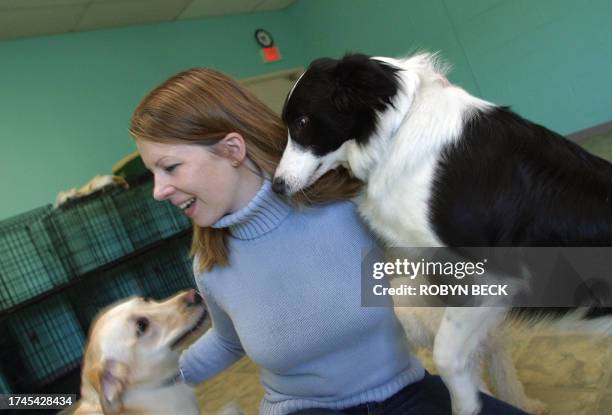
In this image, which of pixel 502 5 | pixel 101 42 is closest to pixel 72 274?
pixel 101 42

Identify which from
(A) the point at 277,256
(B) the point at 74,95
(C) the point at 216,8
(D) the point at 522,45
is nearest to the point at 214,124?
(A) the point at 277,256

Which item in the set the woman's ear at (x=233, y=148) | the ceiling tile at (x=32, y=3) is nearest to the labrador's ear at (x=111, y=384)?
the woman's ear at (x=233, y=148)

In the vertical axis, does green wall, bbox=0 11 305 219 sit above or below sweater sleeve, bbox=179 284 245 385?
above

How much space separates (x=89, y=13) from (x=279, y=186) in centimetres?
451

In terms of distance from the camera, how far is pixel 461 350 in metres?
1.25

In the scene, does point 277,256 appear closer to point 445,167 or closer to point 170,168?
point 170,168

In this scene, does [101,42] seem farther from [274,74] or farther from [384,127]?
[384,127]

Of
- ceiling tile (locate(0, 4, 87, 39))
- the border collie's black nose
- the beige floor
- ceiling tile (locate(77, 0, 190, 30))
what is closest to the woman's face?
the border collie's black nose

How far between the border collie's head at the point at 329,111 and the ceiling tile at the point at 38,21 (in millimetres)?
4068

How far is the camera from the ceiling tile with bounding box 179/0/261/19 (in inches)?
232

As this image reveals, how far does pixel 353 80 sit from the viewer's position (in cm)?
125

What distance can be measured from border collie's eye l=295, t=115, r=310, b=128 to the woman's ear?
0.15 meters

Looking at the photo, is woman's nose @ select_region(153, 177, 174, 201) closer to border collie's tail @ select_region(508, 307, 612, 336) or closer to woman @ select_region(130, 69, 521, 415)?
woman @ select_region(130, 69, 521, 415)

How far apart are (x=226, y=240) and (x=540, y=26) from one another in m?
4.58
